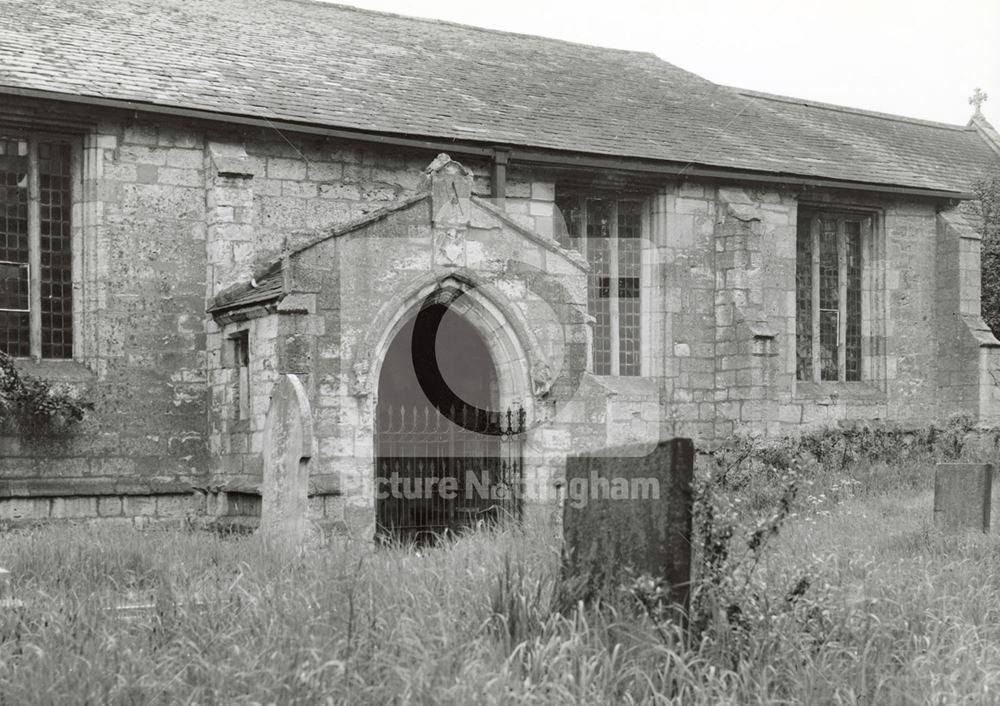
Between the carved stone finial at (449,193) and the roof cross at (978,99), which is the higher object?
the roof cross at (978,99)

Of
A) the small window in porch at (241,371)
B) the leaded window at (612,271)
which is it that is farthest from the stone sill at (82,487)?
the leaded window at (612,271)

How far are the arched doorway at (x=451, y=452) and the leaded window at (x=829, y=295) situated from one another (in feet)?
19.4

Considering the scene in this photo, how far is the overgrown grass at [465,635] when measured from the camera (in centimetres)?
584

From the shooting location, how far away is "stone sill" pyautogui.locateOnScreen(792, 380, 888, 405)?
19.3 metres

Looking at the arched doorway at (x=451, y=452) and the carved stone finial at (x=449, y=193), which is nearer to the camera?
the carved stone finial at (x=449, y=193)

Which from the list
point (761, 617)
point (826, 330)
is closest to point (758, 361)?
point (826, 330)

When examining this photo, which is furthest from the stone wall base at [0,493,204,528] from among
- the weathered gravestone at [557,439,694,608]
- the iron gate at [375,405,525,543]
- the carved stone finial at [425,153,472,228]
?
the weathered gravestone at [557,439,694,608]

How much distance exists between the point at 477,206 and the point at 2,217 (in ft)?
18.2

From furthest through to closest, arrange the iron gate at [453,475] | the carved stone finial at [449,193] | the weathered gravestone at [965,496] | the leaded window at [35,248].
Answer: the leaded window at [35,248]
the iron gate at [453,475]
the carved stone finial at [449,193]
the weathered gravestone at [965,496]

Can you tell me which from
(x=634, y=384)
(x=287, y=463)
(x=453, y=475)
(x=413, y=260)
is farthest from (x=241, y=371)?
(x=634, y=384)

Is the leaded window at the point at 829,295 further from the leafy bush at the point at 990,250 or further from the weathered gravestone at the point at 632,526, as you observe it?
the weathered gravestone at the point at 632,526

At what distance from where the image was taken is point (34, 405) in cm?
1325

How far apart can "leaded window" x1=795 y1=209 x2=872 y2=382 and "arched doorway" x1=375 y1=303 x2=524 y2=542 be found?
5.91 m

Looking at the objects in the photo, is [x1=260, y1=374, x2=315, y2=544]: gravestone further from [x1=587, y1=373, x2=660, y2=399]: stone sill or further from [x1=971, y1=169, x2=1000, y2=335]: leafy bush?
[x1=971, y1=169, x2=1000, y2=335]: leafy bush
